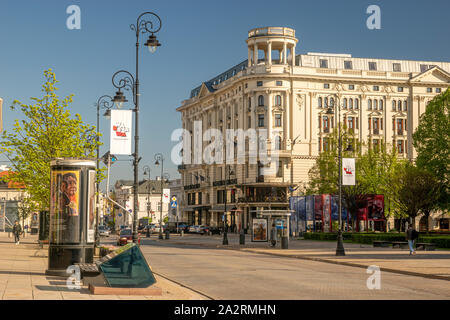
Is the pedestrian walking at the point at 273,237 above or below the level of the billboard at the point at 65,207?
below

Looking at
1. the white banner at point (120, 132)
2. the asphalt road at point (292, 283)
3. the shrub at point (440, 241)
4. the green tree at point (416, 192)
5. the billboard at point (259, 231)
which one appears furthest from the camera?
the green tree at point (416, 192)

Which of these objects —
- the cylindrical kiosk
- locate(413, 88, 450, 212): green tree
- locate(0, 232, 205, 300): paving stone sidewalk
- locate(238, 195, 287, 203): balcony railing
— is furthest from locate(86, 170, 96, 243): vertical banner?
locate(238, 195, 287, 203): balcony railing

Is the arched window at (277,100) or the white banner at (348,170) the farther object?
the arched window at (277,100)

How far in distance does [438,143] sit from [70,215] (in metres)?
46.2

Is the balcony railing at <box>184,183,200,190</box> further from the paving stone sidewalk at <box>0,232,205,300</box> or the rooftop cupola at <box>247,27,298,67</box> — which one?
the paving stone sidewalk at <box>0,232,205,300</box>

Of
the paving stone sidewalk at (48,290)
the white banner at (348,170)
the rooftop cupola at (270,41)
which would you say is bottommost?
the paving stone sidewalk at (48,290)

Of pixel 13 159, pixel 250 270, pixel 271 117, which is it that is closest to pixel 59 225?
pixel 250 270

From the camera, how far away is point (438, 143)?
196ft

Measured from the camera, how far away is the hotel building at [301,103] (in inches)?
3551

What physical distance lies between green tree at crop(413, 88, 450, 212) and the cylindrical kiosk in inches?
1713

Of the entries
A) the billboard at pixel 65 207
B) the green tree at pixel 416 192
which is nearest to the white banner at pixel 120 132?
the billboard at pixel 65 207

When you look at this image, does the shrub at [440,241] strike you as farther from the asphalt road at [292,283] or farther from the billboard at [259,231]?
the asphalt road at [292,283]

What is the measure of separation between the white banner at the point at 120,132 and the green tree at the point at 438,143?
41.5 meters
